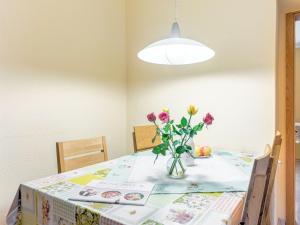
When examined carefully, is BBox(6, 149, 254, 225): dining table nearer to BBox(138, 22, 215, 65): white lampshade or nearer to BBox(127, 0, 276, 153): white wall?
BBox(127, 0, 276, 153): white wall

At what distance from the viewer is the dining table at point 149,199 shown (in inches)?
31.1

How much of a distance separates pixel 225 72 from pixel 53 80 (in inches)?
55.2

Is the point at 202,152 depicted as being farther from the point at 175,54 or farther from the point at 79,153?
the point at 79,153

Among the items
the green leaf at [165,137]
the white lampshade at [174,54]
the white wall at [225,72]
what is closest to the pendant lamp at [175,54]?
the white lampshade at [174,54]

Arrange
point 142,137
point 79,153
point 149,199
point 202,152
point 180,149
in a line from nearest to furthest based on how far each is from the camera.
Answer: point 149,199 → point 180,149 → point 79,153 → point 202,152 → point 142,137

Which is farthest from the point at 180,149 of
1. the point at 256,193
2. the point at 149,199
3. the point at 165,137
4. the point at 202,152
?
the point at 202,152

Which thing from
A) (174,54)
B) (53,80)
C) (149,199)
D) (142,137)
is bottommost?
(149,199)

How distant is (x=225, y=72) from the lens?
192 centimetres

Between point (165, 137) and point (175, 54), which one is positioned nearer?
point (165, 137)

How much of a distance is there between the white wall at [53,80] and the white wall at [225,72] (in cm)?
41

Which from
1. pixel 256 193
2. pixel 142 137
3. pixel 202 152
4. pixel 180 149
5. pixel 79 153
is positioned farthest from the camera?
pixel 142 137

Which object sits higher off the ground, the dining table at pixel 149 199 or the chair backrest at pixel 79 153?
the chair backrest at pixel 79 153

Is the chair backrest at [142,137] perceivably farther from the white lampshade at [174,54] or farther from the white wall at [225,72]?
the white lampshade at [174,54]

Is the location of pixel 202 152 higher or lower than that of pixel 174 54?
lower
